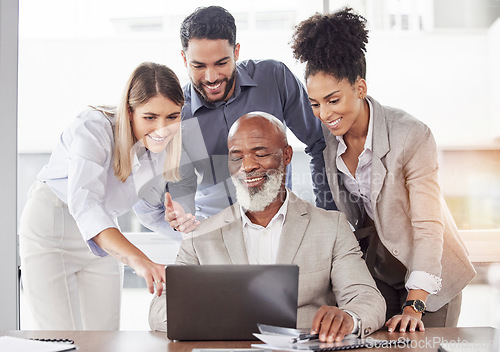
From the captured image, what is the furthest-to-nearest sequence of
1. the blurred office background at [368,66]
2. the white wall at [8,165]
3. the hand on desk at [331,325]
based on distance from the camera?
the white wall at [8,165] < the blurred office background at [368,66] < the hand on desk at [331,325]

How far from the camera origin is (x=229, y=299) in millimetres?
1696

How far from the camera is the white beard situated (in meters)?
2.51

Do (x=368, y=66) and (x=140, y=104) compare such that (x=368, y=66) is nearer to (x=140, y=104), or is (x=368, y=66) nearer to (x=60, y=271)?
(x=140, y=104)

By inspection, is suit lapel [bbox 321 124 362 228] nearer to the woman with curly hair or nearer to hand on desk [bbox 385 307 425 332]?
the woman with curly hair

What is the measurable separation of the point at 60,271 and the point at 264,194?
1084 millimetres

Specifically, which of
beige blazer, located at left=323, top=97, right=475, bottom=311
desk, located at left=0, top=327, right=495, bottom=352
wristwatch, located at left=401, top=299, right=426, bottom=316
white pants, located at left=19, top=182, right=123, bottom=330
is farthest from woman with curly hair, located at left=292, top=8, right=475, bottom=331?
white pants, located at left=19, top=182, right=123, bottom=330

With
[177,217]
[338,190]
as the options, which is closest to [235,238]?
[177,217]

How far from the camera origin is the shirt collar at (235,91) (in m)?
2.72

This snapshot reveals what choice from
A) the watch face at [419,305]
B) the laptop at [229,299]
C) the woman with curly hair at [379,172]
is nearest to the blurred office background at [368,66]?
the woman with curly hair at [379,172]

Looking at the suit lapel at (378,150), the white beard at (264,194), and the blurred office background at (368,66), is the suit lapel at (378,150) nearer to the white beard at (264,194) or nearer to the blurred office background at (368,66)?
the blurred office background at (368,66)

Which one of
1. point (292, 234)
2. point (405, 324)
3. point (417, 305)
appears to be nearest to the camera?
point (405, 324)

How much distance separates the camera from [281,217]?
8.19ft

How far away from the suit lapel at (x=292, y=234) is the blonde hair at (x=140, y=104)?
0.65 metres

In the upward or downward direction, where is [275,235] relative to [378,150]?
downward
